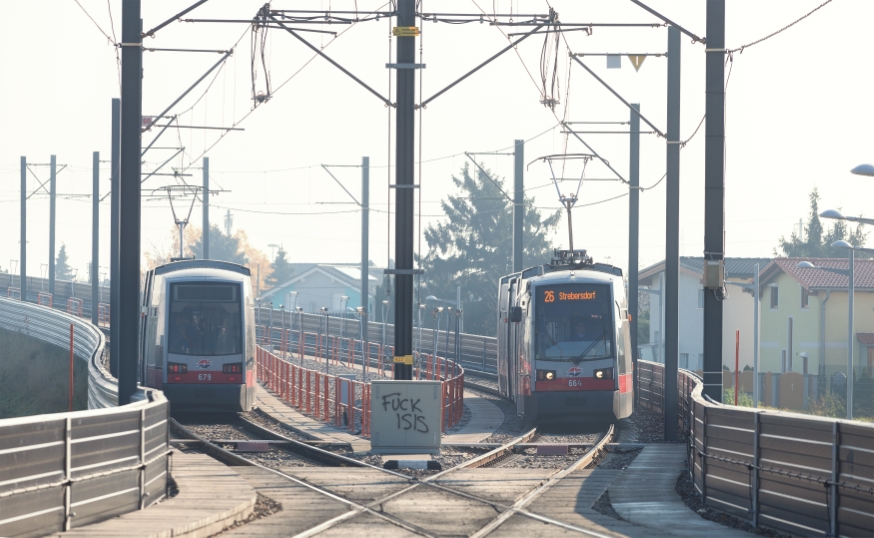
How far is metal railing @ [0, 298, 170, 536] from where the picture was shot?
9.55m

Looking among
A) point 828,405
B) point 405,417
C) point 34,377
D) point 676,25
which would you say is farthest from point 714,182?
point 34,377

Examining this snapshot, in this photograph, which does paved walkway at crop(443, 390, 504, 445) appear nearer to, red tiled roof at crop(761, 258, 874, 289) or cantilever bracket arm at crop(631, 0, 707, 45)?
cantilever bracket arm at crop(631, 0, 707, 45)

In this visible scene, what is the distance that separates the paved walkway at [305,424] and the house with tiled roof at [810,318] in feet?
114

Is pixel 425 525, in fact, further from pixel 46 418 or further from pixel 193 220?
pixel 193 220

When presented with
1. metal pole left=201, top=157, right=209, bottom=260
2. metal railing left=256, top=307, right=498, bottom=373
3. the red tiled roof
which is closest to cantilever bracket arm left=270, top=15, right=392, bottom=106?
metal railing left=256, top=307, right=498, bottom=373

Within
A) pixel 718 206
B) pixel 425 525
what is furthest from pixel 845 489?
pixel 718 206

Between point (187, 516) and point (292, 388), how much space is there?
71.8 ft

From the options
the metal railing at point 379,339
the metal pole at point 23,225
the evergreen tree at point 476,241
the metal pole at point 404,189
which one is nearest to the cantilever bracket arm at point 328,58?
the metal pole at point 404,189

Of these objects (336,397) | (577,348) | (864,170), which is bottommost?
(336,397)

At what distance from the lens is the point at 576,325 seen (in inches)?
981

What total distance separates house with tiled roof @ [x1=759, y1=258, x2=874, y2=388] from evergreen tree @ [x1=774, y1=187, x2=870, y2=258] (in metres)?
41.4

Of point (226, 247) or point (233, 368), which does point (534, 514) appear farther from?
point (226, 247)

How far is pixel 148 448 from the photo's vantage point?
1238 cm

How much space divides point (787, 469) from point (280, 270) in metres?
153
